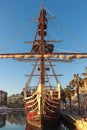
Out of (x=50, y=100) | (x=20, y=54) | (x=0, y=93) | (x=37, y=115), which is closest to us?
(x=37, y=115)

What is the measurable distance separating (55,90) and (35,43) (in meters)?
11.8

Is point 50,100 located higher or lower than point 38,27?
lower

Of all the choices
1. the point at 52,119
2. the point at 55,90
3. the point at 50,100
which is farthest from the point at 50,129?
the point at 55,90

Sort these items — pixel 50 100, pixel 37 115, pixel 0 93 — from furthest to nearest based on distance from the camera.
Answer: pixel 0 93
pixel 50 100
pixel 37 115

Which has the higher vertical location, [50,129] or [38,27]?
[38,27]

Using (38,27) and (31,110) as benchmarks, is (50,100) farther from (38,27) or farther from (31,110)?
(38,27)

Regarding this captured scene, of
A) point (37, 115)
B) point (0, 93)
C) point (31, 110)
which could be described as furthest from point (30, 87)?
point (0, 93)

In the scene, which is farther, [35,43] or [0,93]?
[0,93]

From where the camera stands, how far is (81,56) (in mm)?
42344

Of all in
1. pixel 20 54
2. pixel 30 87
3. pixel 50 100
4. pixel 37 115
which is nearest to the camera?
pixel 37 115

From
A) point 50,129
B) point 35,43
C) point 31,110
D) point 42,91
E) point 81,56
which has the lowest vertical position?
point 50,129

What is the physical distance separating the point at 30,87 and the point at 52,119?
1139 centimetres

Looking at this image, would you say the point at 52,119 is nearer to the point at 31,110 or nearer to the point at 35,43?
the point at 31,110

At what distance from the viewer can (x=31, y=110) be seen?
135ft
